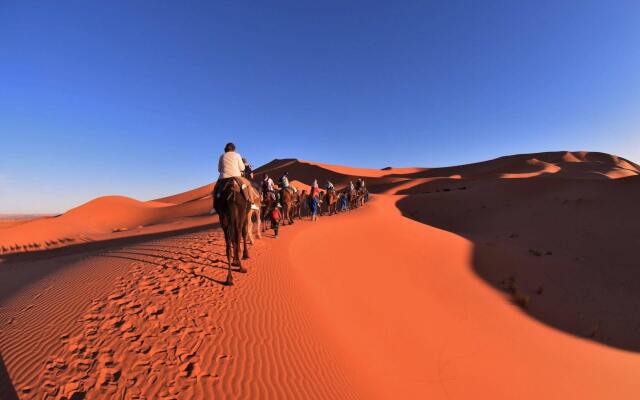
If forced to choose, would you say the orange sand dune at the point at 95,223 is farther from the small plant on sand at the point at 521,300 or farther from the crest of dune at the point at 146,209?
the small plant on sand at the point at 521,300

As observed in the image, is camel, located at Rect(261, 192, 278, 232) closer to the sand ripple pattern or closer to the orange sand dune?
the sand ripple pattern

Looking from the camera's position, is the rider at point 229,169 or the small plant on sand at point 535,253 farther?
the small plant on sand at point 535,253

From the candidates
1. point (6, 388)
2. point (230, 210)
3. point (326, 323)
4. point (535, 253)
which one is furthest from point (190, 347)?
point (535, 253)

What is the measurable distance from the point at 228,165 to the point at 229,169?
10 centimetres

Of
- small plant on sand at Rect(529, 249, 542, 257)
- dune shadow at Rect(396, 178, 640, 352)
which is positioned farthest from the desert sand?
small plant on sand at Rect(529, 249, 542, 257)

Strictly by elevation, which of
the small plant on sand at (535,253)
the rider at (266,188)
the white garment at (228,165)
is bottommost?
Result: the small plant on sand at (535,253)

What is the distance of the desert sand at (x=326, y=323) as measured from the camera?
400 centimetres

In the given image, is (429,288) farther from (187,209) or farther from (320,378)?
(187,209)

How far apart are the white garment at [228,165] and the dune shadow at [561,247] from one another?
396 inches

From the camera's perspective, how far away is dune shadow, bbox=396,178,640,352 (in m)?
10.2

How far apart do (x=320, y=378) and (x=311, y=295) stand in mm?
2766

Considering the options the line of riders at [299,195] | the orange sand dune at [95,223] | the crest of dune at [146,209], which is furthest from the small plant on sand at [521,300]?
the crest of dune at [146,209]

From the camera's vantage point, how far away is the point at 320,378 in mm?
4266

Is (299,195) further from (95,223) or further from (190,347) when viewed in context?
(95,223)
